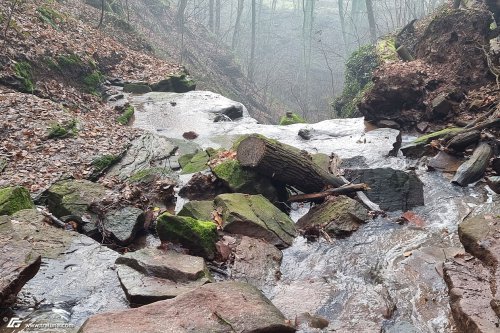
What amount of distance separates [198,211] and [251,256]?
1.30 meters

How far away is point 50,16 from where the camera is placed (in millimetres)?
16875

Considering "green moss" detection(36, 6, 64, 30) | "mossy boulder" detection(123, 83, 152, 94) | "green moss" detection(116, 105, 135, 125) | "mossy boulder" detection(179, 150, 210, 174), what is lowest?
"mossy boulder" detection(179, 150, 210, 174)

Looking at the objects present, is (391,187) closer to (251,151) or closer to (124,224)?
(251,151)

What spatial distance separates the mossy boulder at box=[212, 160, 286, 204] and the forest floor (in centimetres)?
310

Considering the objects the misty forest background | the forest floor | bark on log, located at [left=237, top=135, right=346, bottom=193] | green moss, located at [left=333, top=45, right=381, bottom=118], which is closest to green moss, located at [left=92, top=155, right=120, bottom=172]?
the forest floor

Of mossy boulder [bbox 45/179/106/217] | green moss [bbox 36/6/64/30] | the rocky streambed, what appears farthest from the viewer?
green moss [bbox 36/6/64/30]

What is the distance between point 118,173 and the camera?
9266 mm

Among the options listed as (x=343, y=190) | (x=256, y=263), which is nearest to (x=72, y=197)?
(x=256, y=263)

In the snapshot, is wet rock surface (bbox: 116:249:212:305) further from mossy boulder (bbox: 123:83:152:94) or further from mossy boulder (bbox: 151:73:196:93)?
mossy boulder (bbox: 151:73:196:93)

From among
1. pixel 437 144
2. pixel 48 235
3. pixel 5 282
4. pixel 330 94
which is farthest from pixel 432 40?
pixel 330 94

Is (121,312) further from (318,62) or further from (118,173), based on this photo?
(318,62)

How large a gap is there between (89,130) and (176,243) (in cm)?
654

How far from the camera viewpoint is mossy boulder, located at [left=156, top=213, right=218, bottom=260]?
18.5 feet

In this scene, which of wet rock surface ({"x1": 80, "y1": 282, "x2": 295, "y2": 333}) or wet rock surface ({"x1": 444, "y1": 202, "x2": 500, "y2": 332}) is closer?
wet rock surface ({"x1": 80, "y1": 282, "x2": 295, "y2": 333})
